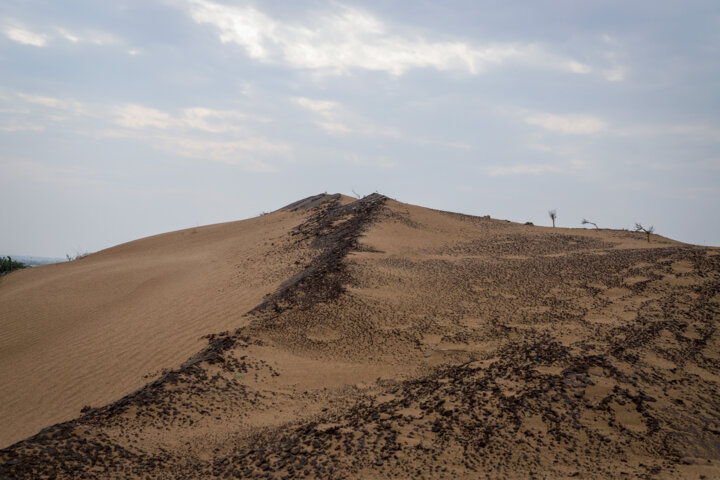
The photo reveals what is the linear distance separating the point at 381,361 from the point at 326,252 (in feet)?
15.8

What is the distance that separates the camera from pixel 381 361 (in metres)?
6.77

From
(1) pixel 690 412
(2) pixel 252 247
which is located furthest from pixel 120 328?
(1) pixel 690 412

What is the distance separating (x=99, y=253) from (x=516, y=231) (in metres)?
15.3

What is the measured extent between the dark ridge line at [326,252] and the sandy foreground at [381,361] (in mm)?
80

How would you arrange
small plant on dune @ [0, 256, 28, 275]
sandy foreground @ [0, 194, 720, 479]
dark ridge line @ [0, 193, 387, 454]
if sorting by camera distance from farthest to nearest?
small plant on dune @ [0, 256, 28, 275]
dark ridge line @ [0, 193, 387, 454]
sandy foreground @ [0, 194, 720, 479]

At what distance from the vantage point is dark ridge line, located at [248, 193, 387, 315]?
8.82 meters

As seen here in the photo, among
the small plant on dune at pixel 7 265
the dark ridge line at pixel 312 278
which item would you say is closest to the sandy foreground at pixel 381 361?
the dark ridge line at pixel 312 278

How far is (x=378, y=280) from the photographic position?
9156mm

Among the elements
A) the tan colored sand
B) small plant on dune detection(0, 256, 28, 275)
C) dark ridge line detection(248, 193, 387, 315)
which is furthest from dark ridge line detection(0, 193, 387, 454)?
small plant on dune detection(0, 256, 28, 275)

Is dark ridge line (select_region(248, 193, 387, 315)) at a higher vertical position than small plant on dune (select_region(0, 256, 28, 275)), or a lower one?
higher

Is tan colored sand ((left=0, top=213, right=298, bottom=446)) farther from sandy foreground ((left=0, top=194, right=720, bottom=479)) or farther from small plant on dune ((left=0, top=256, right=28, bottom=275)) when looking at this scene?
small plant on dune ((left=0, top=256, right=28, bottom=275))

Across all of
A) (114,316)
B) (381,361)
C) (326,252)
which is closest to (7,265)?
(114,316)

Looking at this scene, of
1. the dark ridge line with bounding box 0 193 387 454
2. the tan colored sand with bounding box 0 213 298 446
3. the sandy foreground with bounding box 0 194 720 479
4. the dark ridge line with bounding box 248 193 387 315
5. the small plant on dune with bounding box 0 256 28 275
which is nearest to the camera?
the sandy foreground with bounding box 0 194 720 479

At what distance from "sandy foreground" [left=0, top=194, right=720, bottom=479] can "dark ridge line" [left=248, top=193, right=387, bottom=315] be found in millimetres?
80
